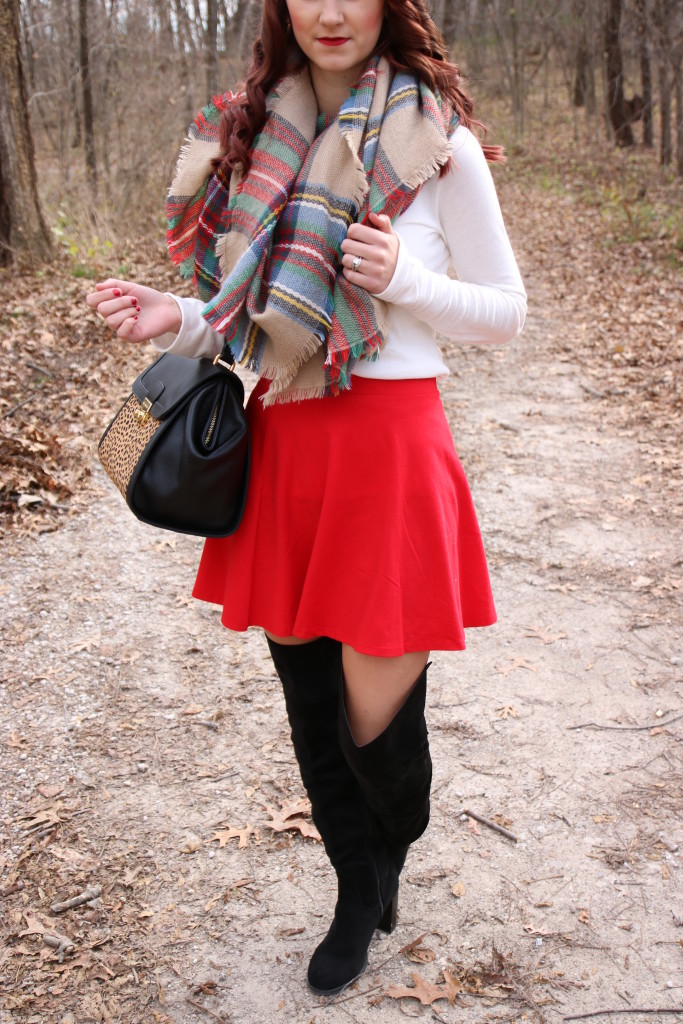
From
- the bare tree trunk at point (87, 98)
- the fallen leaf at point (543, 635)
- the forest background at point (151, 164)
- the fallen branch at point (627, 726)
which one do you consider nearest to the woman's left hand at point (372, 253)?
the fallen branch at point (627, 726)

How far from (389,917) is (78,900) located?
0.82 meters

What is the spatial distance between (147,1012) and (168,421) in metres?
1.37

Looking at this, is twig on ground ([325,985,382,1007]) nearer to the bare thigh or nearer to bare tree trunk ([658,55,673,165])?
the bare thigh

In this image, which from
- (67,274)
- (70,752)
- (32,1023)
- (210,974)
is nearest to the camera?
(32,1023)

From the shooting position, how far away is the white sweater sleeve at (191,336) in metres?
1.84

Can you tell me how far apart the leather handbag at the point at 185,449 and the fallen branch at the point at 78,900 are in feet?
3.94

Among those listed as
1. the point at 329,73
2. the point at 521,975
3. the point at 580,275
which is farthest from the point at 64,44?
the point at 521,975

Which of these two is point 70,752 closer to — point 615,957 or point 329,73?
point 615,957

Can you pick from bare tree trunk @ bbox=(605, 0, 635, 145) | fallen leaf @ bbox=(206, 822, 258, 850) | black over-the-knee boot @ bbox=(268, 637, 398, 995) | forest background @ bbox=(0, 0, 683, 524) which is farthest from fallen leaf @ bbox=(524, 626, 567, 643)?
bare tree trunk @ bbox=(605, 0, 635, 145)

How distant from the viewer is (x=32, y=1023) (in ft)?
6.48

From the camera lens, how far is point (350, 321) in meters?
1.60

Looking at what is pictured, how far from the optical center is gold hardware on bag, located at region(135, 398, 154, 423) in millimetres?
1724

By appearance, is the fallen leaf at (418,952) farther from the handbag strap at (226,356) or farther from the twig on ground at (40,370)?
the twig on ground at (40,370)

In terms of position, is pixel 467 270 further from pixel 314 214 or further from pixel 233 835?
pixel 233 835
